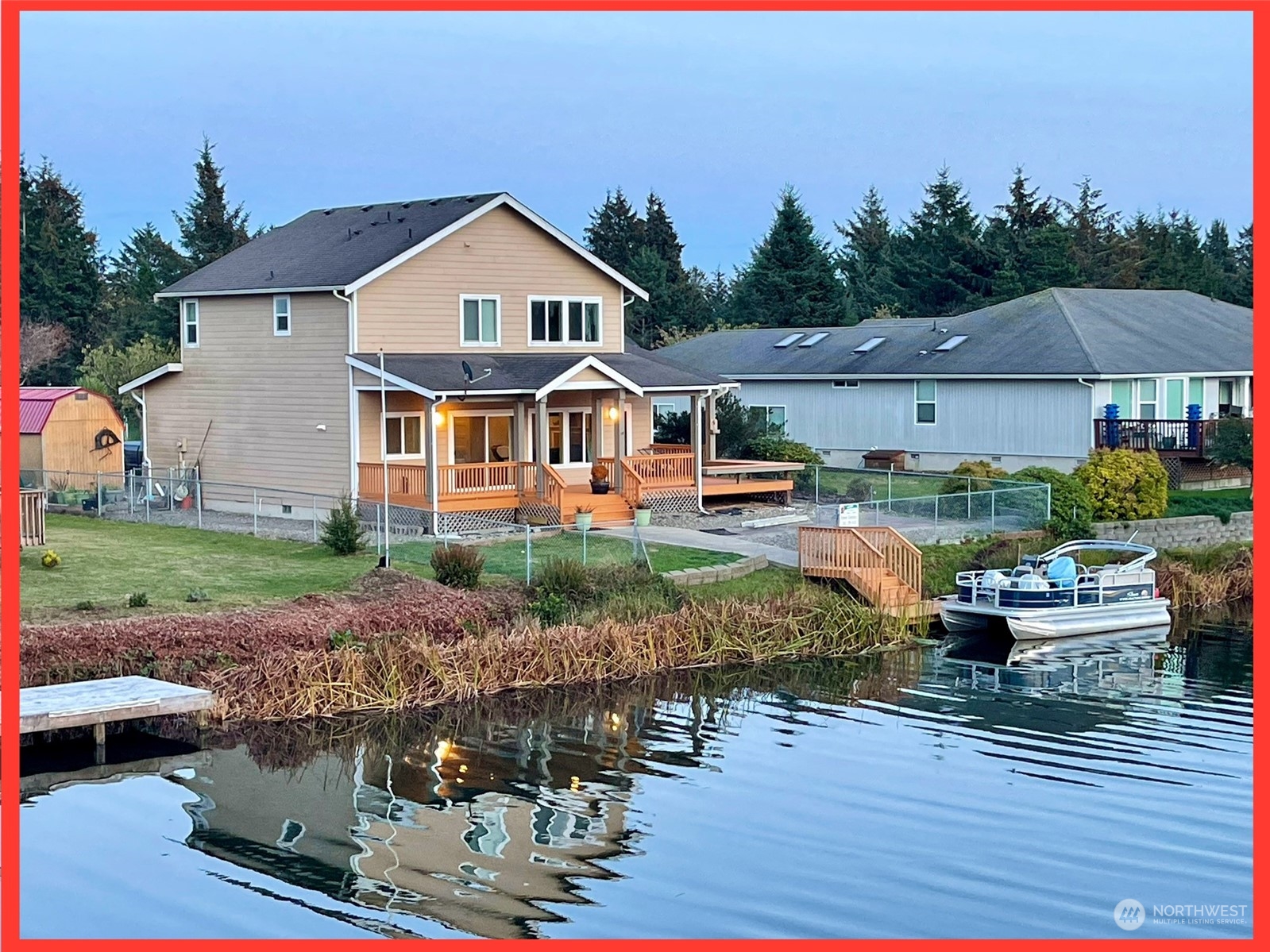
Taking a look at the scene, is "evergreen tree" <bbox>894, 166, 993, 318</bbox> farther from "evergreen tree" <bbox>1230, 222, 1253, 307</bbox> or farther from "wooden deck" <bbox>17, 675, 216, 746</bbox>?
"wooden deck" <bbox>17, 675, 216, 746</bbox>

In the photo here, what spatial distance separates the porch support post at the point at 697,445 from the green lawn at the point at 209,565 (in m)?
5.51

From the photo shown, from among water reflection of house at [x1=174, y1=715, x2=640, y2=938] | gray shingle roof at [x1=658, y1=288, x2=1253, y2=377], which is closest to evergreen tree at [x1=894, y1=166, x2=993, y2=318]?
gray shingle roof at [x1=658, y1=288, x2=1253, y2=377]

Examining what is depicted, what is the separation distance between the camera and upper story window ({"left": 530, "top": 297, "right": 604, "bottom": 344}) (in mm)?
41750

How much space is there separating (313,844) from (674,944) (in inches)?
195

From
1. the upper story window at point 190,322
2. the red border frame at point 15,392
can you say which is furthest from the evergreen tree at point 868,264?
the red border frame at point 15,392

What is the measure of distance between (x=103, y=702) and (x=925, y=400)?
3218 centimetres

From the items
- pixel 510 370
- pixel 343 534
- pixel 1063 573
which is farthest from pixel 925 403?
pixel 343 534

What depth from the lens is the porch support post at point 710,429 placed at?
43.4 m

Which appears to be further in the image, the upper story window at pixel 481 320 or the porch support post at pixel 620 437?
the upper story window at pixel 481 320

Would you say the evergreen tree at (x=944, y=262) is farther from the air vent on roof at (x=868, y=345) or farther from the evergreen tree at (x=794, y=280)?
the air vent on roof at (x=868, y=345)

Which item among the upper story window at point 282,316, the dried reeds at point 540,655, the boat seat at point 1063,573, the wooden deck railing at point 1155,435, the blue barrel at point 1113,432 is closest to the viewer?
the dried reeds at point 540,655

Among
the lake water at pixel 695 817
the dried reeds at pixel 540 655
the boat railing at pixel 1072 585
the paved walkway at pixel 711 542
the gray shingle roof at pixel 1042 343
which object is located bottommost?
the lake water at pixel 695 817

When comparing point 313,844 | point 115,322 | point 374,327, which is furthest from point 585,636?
point 115,322

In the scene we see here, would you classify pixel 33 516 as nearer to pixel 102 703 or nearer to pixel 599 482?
pixel 599 482
